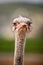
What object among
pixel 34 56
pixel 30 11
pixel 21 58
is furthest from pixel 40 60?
pixel 21 58

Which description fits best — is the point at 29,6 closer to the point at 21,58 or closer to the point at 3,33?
the point at 3,33

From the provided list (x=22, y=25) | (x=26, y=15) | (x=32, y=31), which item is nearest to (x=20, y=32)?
(x=22, y=25)

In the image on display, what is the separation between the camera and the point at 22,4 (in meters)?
3.04

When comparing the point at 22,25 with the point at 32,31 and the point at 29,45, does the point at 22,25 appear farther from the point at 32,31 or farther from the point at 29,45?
the point at 29,45

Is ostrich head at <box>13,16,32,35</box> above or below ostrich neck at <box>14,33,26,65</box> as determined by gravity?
above

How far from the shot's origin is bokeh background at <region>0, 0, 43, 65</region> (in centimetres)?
250

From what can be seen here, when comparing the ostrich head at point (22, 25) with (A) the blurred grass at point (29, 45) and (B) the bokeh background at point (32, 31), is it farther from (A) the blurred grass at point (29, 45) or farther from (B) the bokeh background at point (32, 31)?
(A) the blurred grass at point (29, 45)

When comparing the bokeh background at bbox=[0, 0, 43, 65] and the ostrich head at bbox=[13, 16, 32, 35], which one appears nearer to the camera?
the ostrich head at bbox=[13, 16, 32, 35]

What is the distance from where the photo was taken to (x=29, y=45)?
96.6 inches

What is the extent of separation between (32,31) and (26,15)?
242mm

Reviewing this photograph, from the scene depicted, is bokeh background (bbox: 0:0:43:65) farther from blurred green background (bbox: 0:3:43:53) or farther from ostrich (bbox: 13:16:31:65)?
ostrich (bbox: 13:16:31:65)

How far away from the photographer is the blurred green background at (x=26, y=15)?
2512 millimetres

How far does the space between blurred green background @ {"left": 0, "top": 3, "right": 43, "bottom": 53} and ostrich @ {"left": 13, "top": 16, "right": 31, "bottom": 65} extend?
1.37m

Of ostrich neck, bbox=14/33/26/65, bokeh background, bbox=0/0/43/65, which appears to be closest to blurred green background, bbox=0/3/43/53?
bokeh background, bbox=0/0/43/65
